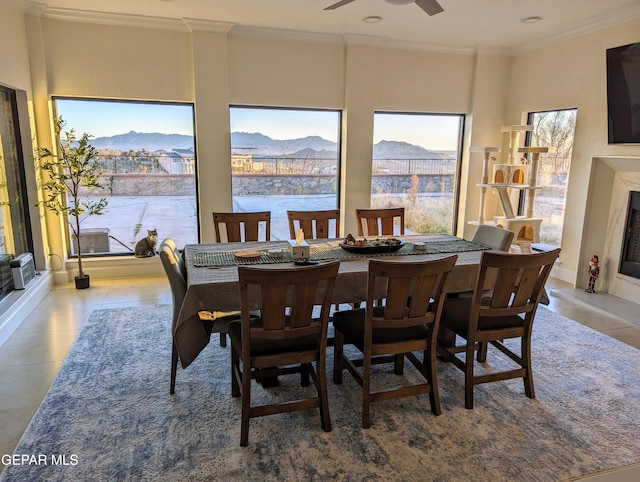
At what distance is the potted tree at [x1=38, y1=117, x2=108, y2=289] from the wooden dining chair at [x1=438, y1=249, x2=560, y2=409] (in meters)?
3.81

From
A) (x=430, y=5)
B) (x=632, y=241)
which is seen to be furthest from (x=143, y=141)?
(x=632, y=241)

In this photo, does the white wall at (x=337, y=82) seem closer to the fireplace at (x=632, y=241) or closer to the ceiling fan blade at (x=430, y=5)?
the fireplace at (x=632, y=241)

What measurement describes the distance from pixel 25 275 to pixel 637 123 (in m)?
5.87

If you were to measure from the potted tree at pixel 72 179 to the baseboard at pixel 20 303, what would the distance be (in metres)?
0.34

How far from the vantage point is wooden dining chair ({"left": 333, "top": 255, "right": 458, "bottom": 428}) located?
2.18 metres

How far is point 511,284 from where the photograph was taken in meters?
2.46

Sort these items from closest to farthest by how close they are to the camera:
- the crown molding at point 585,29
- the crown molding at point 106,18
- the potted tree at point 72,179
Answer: the crown molding at point 585,29
the crown molding at point 106,18
the potted tree at point 72,179

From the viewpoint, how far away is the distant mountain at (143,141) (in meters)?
4.86

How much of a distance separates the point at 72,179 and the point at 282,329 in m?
3.41

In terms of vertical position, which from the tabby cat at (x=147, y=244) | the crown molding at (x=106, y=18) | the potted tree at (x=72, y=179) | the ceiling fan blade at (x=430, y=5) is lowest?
the tabby cat at (x=147, y=244)

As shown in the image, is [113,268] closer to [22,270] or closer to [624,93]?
[22,270]

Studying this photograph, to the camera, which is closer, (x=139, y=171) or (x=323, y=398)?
(x=323, y=398)

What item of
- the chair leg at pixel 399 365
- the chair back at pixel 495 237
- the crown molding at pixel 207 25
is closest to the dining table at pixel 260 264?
the chair back at pixel 495 237

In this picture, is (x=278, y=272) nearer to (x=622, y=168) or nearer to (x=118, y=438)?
(x=118, y=438)
